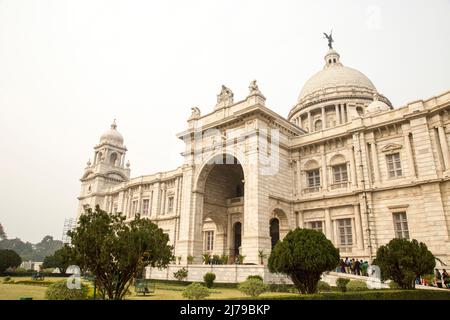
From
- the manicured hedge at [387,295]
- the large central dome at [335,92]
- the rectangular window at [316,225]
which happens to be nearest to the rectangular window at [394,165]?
the rectangular window at [316,225]

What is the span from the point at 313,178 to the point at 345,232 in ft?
17.6

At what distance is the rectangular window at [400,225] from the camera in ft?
72.2

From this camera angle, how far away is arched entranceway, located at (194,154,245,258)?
30.8 m

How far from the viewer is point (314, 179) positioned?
2812 cm

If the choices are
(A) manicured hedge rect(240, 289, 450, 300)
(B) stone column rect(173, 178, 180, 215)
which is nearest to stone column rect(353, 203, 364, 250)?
(A) manicured hedge rect(240, 289, 450, 300)

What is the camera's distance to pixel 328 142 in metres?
27.5

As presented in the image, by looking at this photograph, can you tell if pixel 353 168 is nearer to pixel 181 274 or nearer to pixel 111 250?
pixel 181 274

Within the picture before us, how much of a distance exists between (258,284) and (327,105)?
31954mm

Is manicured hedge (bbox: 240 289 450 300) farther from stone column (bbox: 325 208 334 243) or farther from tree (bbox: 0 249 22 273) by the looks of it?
tree (bbox: 0 249 22 273)

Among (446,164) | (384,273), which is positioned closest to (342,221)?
(446,164)

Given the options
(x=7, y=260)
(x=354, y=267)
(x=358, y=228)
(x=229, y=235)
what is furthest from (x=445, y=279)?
(x=7, y=260)

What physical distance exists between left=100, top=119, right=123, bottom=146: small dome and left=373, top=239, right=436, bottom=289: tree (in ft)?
146

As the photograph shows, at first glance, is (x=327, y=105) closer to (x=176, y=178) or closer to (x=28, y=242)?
(x=176, y=178)

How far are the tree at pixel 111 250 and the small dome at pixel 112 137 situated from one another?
42341 millimetres
